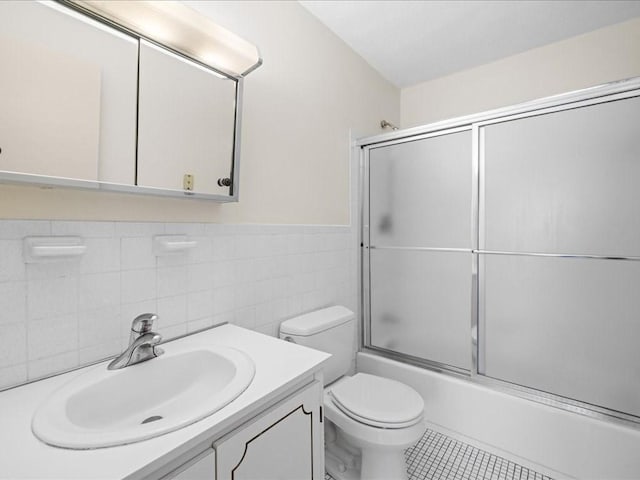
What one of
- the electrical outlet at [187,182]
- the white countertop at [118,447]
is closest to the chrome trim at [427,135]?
the electrical outlet at [187,182]

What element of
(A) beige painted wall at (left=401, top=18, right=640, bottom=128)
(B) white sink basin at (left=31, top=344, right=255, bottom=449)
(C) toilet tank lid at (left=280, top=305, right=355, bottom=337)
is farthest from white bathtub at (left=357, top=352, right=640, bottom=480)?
(A) beige painted wall at (left=401, top=18, right=640, bottom=128)

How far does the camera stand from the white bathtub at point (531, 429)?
4.57 feet

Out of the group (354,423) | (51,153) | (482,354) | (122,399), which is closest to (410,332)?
(482,354)

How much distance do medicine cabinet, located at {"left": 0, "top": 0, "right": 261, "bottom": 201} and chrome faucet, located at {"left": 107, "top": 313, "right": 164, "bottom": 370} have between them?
0.42 meters

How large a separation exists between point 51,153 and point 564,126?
79.2 inches

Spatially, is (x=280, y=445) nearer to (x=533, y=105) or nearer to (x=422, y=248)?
(x=422, y=248)

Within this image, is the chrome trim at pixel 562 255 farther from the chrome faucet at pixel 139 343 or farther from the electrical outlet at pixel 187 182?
the chrome faucet at pixel 139 343

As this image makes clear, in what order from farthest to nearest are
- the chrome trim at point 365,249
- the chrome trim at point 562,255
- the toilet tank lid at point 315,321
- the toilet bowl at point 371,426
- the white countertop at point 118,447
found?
1. the chrome trim at point 365,249
2. the toilet tank lid at point 315,321
3. the chrome trim at point 562,255
4. the toilet bowl at point 371,426
5. the white countertop at point 118,447

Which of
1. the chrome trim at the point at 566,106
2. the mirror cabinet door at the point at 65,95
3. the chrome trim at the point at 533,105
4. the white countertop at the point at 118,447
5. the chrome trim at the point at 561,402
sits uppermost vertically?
the chrome trim at the point at 533,105

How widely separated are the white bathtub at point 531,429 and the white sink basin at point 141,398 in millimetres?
1345

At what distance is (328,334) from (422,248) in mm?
806

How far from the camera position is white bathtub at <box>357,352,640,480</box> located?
1392mm

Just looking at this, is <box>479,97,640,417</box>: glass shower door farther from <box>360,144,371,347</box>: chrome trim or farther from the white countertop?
the white countertop

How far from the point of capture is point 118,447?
24.3 inches
